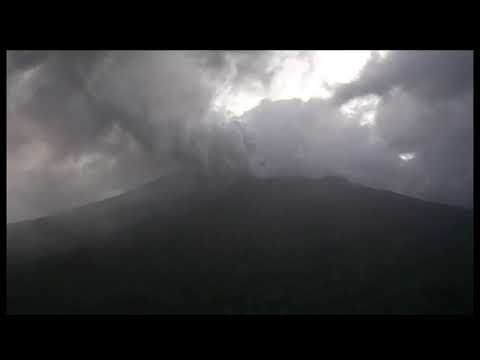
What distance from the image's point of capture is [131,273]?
7919 cm

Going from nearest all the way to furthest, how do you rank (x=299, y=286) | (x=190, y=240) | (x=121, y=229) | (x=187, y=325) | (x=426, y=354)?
(x=426, y=354), (x=187, y=325), (x=299, y=286), (x=190, y=240), (x=121, y=229)

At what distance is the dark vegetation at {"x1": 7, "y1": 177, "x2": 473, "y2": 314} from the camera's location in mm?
66000

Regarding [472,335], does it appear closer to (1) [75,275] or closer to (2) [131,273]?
(2) [131,273]

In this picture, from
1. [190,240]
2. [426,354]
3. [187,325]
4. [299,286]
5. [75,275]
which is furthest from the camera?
[190,240]

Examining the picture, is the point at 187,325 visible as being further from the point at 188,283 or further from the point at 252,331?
the point at 188,283

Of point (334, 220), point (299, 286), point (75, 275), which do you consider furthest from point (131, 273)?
point (334, 220)

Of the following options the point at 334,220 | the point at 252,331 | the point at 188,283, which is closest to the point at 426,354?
the point at 252,331

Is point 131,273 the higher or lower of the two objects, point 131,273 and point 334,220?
the lower

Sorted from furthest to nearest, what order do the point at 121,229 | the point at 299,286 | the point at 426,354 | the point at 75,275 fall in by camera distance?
the point at 121,229 < the point at 75,275 < the point at 299,286 < the point at 426,354

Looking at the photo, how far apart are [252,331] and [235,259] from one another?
7465 centimetres

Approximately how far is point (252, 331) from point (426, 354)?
4937 millimetres

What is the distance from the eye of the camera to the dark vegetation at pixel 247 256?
217 feet

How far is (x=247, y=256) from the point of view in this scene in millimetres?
82812

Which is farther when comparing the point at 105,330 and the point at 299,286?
the point at 299,286
